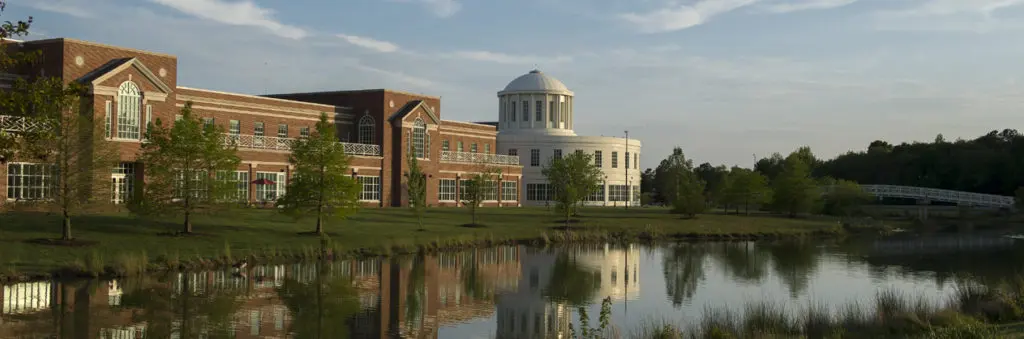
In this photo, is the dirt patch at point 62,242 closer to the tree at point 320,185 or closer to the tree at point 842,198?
the tree at point 320,185

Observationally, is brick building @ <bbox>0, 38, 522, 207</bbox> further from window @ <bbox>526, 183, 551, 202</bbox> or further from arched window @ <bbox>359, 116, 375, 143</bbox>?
window @ <bbox>526, 183, 551, 202</bbox>

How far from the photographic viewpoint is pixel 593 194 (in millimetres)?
88188

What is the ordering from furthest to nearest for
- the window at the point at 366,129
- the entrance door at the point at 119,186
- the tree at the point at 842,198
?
the tree at the point at 842,198 < the window at the point at 366,129 < the entrance door at the point at 119,186

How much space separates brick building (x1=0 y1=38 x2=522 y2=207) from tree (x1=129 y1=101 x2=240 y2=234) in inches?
89.9

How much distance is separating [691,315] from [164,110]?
33.4 meters

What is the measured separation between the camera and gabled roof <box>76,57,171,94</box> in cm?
4592

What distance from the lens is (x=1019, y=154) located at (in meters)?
98.2

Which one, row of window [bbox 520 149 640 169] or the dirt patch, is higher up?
row of window [bbox 520 149 640 169]

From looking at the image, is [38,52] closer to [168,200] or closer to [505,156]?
[168,200]

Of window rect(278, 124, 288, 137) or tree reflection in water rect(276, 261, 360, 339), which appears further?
window rect(278, 124, 288, 137)

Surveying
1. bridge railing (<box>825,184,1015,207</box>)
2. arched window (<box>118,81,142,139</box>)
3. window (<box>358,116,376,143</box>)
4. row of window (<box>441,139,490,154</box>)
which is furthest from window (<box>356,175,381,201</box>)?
bridge railing (<box>825,184,1015,207</box>)

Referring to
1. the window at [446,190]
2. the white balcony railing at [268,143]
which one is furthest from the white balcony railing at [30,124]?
the window at [446,190]

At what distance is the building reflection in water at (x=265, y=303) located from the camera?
2191cm

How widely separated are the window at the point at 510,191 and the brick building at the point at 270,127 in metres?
0.08
